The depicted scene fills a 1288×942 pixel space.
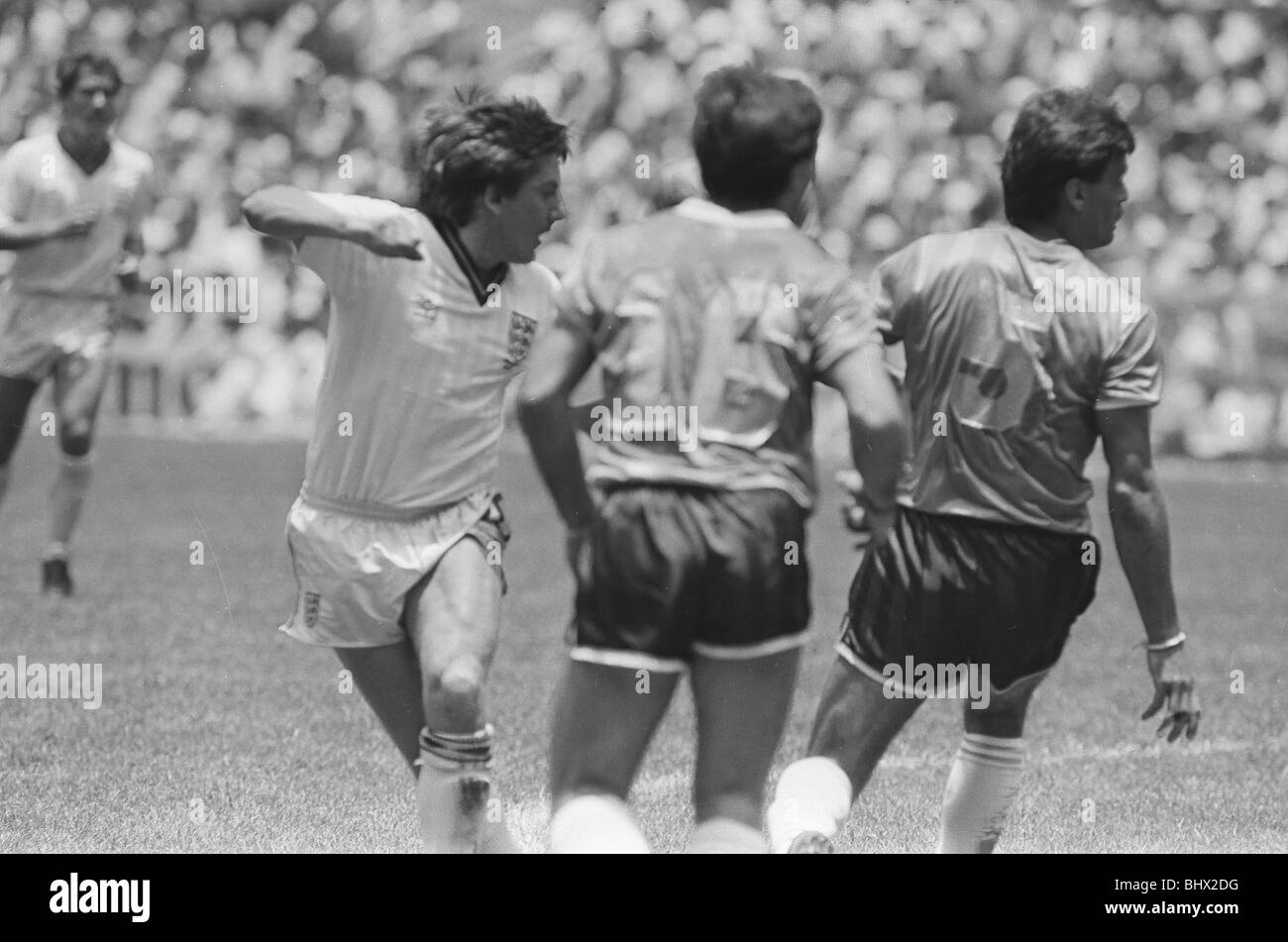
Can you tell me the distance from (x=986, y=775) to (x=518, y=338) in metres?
→ 1.38

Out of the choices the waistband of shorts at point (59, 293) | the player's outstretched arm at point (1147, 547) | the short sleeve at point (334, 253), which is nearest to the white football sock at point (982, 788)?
the player's outstretched arm at point (1147, 547)

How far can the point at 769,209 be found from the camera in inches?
A: 151

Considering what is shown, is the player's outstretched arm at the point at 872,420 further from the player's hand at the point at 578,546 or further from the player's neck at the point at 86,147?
the player's neck at the point at 86,147

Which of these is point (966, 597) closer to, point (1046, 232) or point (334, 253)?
point (1046, 232)

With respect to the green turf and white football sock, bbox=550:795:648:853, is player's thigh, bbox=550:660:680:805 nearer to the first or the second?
white football sock, bbox=550:795:648:853

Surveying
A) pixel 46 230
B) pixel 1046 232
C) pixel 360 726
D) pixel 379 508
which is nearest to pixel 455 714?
pixel 379 508

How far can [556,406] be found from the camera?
12.2 feet

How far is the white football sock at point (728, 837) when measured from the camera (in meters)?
3.73

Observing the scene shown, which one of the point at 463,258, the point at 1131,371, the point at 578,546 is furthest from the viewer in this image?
the point at 463,258

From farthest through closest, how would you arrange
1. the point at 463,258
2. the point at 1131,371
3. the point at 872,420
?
1. the point at 463,258
2. the point at 1131,371
3. the point at 872,420

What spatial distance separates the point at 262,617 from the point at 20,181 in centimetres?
206
